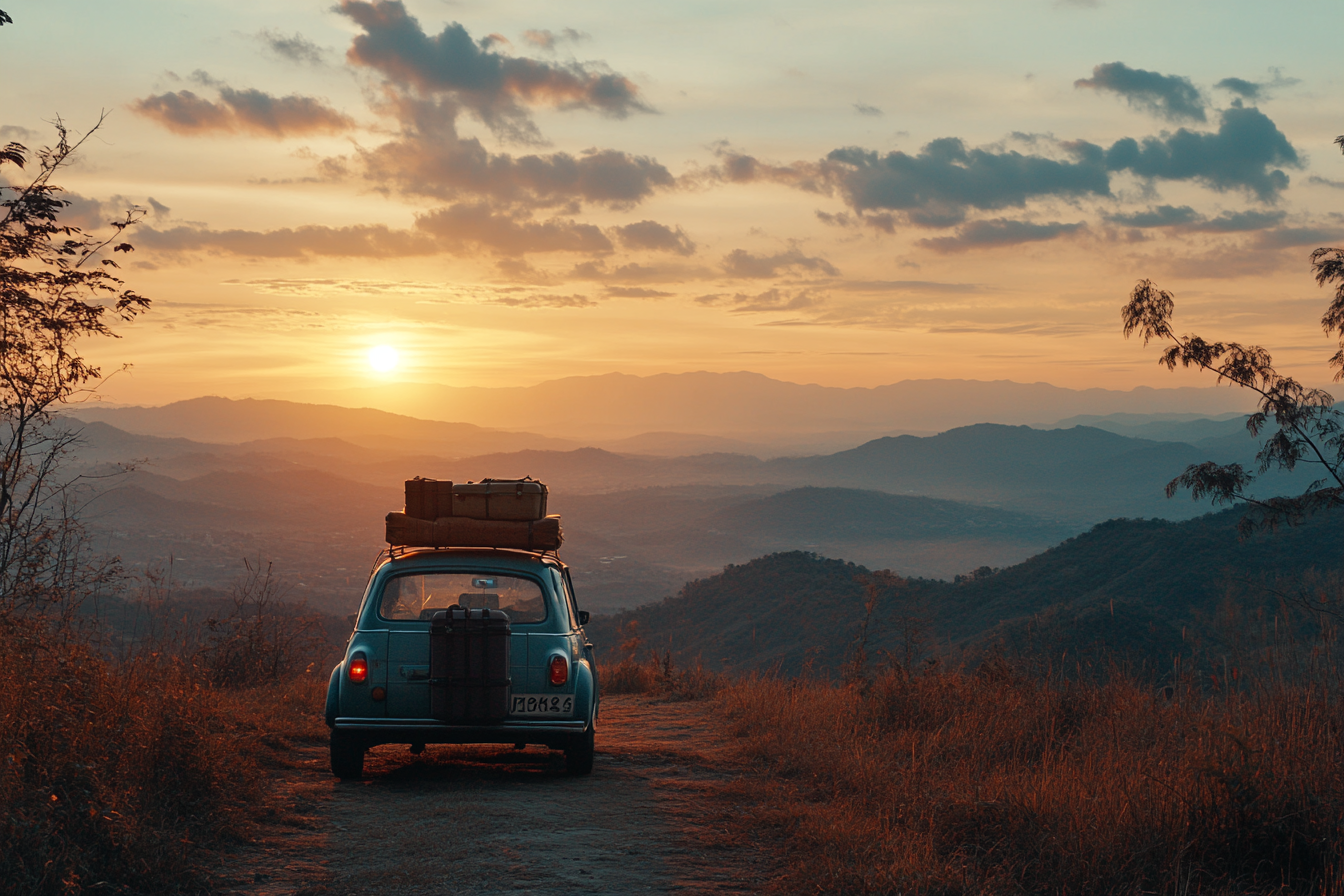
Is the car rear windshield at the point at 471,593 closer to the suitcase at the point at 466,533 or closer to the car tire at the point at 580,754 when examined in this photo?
the suitcase at the point at 466,533

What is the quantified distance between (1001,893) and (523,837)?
2.82 m

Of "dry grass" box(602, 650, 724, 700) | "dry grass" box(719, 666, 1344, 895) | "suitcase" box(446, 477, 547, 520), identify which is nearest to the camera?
"dry grass" box(719, 666, 1344, 895)

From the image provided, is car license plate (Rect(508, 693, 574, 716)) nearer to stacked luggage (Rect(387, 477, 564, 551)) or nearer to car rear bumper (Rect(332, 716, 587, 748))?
car rear bumper (Rect(332, 716, 587, 748))

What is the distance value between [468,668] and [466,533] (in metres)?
1.54

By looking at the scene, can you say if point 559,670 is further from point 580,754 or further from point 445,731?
point 445,731

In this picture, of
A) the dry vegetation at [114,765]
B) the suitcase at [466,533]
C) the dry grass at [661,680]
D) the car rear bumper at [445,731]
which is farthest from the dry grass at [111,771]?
the dry grass at [661,680]

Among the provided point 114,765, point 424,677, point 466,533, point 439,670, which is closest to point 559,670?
point 439,670

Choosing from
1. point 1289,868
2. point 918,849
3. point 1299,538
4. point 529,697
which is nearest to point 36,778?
point 529,697

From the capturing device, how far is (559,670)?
8203mm

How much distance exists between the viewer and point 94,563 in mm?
10453

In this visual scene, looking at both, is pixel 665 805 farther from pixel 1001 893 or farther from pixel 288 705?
pixel 288 705

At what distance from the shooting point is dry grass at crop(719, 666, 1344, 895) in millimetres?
5547

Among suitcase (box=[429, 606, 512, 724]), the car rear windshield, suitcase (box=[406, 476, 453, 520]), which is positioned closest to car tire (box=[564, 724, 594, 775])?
suitcase (box=[429, 606, 512, 724])

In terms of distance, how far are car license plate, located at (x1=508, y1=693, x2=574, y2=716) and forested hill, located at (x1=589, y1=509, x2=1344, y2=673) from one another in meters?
28.0
